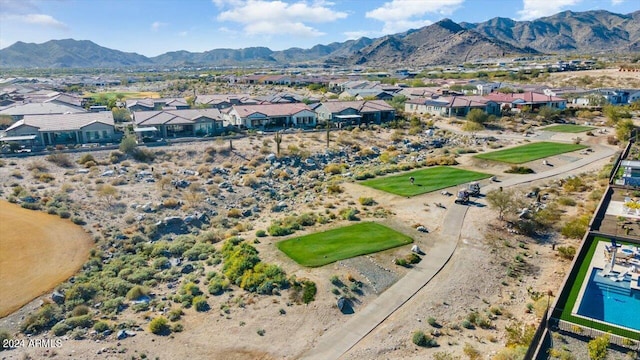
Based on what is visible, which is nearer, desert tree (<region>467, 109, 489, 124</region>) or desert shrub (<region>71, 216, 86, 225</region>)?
desert shrub (<region>71, 216, 86, 225</region>)

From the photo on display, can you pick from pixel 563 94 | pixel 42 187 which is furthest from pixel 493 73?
pixel 42 187

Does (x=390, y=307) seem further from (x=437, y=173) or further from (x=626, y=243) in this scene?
(x=437, y=173)

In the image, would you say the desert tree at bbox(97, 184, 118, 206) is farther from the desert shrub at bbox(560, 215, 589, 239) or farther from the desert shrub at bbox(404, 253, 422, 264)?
the desert shrub at bbox(560, 215, 589, 239)

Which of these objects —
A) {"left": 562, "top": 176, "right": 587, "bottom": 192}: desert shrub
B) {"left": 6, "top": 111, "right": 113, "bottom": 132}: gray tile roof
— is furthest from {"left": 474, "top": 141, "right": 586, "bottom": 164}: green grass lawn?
{"left": 6, "top": 111, "right": 113, "bottom": 132}: gray tile roof

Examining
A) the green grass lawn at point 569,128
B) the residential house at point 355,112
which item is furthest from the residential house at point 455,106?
the green grass lawn at point 569,128

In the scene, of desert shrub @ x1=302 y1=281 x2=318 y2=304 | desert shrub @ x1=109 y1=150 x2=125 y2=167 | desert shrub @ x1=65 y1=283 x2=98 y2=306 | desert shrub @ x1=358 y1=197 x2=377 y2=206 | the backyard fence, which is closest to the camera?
the backyard fence

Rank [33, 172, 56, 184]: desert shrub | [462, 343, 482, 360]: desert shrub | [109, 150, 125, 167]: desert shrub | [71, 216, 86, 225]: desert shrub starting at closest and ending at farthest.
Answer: [462, 343, 482, 360]: desert shrub < [71, 216, 86, 225]: desert shrub < [33, 172, 56, 184]: desert shrub < [109, 150, 125, 167]: desert shrub

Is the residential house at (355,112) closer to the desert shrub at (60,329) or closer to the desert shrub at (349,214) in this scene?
the desert shrub at (349,214)
